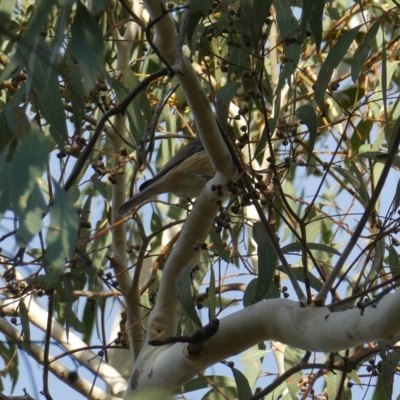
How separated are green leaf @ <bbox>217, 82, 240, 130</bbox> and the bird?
1346 mm

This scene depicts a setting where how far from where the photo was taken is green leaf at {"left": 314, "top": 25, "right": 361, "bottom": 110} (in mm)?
1999

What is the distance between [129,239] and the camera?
3.50 metres

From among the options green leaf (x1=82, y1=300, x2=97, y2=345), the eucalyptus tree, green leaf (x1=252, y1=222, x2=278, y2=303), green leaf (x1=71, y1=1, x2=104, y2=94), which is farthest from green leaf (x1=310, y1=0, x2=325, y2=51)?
green leaf (x1=82, y1=300, x2=97, y2=345)

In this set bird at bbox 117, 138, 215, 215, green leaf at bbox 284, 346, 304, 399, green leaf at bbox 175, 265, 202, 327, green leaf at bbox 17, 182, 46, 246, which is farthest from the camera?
bird at bbox 117, 138, 215, 215

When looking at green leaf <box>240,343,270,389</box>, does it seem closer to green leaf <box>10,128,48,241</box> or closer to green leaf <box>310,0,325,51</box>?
green leaf <box>310,0,325,51</box>

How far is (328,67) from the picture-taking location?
2076 mm

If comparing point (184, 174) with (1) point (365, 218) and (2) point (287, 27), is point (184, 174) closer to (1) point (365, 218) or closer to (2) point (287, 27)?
(2) point (287, 27)

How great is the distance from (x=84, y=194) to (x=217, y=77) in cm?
81

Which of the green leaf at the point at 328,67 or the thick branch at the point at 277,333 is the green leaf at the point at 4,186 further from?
the green leaf at the point at 328,67

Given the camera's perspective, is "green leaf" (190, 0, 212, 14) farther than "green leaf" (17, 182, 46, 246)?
Yes

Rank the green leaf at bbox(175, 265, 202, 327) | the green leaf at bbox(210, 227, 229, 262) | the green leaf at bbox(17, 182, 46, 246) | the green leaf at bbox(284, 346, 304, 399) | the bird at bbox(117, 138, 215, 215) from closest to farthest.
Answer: the green leaf at bbox(17, 182, 46, 246), the green leaf at bbox(175, 265, 202, 327), the green leaf at bbox(210, 227, 229, 262), the green leaf at bbox(284, 346, 304, 399), the bird at bbox(117, 138, 215, 215)

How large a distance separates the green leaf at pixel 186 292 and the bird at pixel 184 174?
4.74 ft

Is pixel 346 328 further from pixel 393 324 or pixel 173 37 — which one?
pixel 173 37

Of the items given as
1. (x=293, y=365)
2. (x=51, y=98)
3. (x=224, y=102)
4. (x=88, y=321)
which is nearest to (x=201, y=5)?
(x=224, y=102)
